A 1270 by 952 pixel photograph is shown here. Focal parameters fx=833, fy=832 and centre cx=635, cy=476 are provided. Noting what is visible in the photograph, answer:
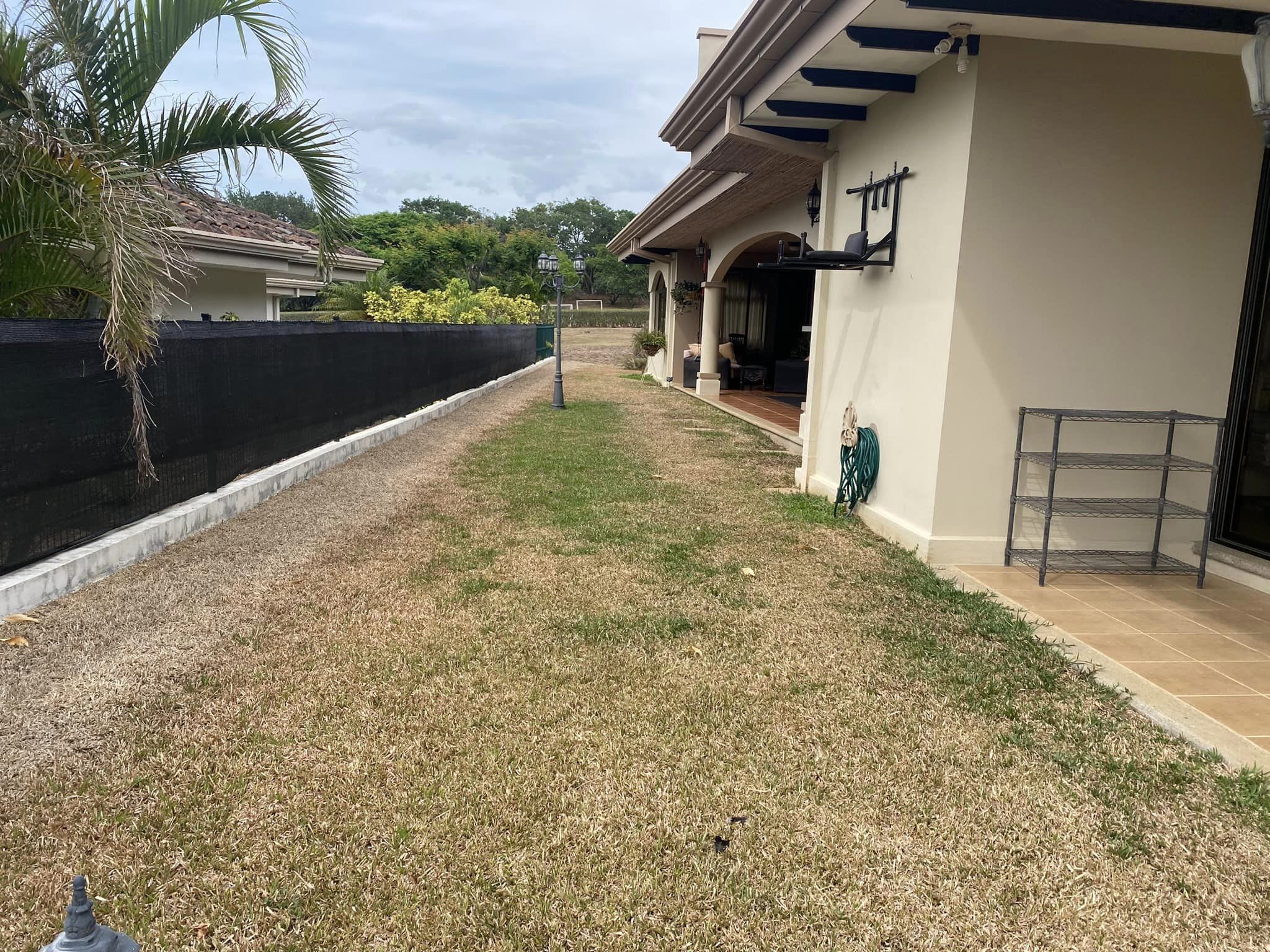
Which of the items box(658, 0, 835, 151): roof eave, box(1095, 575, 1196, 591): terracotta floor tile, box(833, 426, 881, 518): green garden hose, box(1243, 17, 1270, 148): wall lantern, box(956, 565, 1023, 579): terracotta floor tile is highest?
box(658, 0, 835, 151): roof eave

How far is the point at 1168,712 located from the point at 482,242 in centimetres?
3949

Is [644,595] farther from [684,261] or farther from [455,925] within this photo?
[684,261]

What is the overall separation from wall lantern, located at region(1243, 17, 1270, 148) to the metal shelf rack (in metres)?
1.76

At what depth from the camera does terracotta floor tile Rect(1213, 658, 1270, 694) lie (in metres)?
3.51

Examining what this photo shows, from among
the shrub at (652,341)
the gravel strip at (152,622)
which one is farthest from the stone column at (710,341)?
the gravel strip at (152,622)

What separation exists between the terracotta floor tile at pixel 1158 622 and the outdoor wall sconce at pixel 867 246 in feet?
9.34

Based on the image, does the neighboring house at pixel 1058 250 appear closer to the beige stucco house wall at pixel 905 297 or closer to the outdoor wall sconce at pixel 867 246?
the beige stucco house wall at pixel 905 297

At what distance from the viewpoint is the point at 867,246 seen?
20.1 ft

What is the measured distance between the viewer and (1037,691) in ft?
11.5

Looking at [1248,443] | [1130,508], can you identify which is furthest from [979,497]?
[1248,443]

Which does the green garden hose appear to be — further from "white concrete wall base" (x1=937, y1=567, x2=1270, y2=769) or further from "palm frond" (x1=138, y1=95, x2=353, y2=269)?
"palm frond" (x1=138, y1=95, x2=353, y2=269)

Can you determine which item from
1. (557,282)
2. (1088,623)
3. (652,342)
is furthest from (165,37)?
(652,342)

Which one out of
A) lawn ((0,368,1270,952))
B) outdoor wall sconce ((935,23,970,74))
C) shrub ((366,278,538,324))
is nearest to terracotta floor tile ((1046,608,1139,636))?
lawn ((0,368,1270,952))

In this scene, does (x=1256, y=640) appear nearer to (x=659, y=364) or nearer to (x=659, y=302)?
(x=659, y=364)
